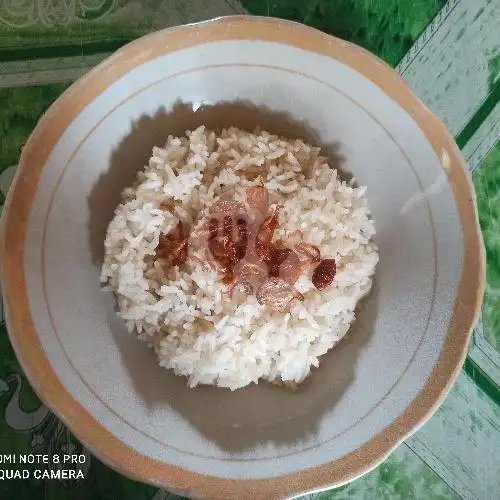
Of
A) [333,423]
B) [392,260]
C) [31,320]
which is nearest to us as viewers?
[31,320]

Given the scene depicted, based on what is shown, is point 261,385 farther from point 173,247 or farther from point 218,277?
point 173,247

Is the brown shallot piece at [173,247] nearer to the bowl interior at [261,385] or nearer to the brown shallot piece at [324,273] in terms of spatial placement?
the bowl interior at [261,385]

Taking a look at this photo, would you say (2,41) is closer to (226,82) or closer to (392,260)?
Answer: (226,82)

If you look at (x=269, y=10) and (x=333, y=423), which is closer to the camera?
(x=333, y=423)

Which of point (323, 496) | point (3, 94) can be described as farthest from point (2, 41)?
point (323, 496)

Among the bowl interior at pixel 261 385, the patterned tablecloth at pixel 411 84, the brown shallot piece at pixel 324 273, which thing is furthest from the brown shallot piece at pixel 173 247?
the patterned tablecloth at pixel 411 84
